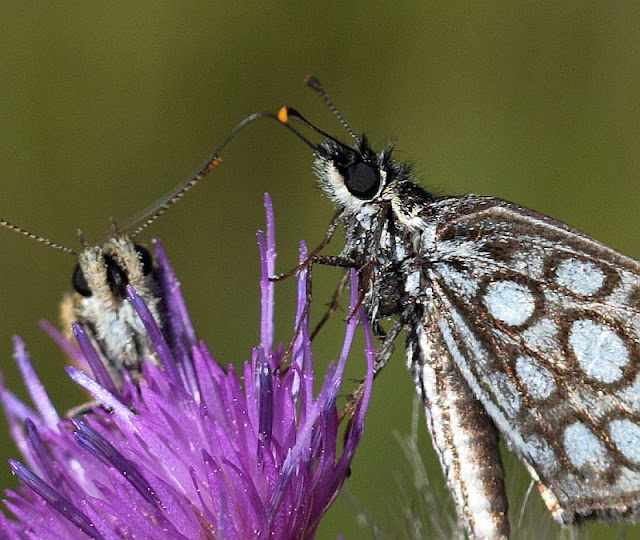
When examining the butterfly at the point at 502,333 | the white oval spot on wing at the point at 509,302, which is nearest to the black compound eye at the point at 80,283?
the butterfly at the point at 502,333

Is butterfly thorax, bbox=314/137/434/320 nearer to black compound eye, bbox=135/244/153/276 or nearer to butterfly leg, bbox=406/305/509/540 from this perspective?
butterfly leg, bbox=406/305/509/540

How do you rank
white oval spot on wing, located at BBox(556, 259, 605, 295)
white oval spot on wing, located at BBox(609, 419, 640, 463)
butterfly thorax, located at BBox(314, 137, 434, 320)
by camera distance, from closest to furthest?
white oval spot on wing, located at BBox(609, 419, 640, 463) < white oval spot on wing, located at BBox(556, 259, 605, 295) < butterfly thorax, located at BBox(314, 137, 434, 320)

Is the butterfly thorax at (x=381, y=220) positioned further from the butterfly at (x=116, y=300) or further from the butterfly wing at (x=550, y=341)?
the butterfly at (x=116, y=300)

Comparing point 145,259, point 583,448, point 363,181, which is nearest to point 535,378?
point 583,448

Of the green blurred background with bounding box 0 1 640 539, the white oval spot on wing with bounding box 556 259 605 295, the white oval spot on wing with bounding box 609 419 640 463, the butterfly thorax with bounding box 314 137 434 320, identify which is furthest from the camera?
the green blurred background with bounding box 0 1 640 539

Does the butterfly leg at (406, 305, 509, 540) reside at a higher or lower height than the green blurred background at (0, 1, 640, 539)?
lower

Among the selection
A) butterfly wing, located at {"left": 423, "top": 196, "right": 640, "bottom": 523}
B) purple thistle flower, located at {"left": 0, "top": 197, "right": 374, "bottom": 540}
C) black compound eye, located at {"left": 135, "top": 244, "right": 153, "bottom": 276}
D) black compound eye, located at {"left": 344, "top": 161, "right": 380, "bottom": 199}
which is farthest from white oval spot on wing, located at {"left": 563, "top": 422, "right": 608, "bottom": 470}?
black compound eye, located at {"left": 135, "top": 244, "right": 153, "bottom": 276}

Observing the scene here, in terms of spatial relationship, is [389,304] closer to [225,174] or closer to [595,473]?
[595,473]

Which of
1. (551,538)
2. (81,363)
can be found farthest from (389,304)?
(81,363)
